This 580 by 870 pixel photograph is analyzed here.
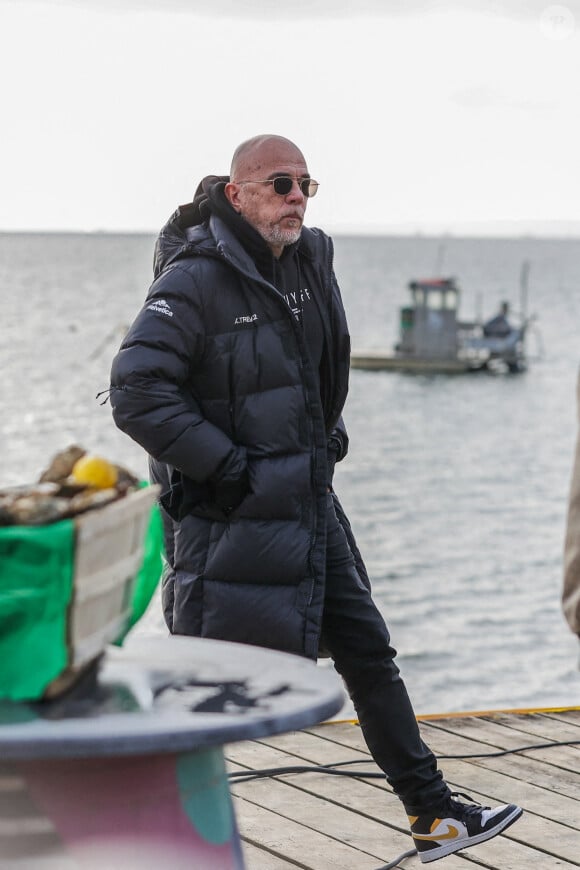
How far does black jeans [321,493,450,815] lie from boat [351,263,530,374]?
4637 cm

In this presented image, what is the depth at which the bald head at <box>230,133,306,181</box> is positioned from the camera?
3.55 meters

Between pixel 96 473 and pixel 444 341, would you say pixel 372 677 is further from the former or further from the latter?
pixel 444 341

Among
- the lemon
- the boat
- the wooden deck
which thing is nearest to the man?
the wooden deck

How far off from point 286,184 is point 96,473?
1.45 m

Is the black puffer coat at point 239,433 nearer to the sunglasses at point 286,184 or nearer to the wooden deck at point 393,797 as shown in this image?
the sunglasses at point 286,184

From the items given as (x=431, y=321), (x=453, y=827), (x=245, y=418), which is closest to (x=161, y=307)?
(x=245, y=418)

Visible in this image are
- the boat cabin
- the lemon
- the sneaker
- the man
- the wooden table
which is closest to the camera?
the wooden table

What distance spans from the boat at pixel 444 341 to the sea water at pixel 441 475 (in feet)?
2.41

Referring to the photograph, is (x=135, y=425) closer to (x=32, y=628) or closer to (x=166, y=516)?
(x=166, y=516)

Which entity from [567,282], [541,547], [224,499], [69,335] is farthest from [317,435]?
[567,282]

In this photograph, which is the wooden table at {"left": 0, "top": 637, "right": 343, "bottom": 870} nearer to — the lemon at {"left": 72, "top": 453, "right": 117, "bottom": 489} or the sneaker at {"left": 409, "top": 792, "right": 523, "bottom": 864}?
the lemon at {"left": 72, "top": 453, "right": 117, "bottom": 489}

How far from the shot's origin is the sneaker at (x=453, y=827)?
3654 mm

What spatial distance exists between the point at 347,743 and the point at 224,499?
1522 millimetres

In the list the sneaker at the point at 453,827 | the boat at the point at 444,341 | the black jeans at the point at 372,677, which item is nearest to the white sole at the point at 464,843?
the sneaker at the point at 453,827
